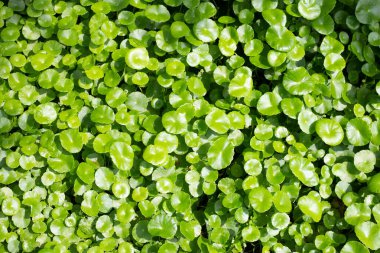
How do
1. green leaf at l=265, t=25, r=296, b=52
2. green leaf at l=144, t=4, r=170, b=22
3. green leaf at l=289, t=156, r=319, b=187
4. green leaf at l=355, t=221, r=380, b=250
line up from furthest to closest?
green leaf at l=144, t=4, r=170, b=22, green leaf at l=265, t=25, r=296, b=52, green leaf at l=289, t=156, r=319, b=187, green leaf at l=355, t=221, r=380, b=250

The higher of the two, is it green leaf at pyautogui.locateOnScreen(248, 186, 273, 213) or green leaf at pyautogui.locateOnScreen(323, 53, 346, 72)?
green leaf at pyautogui.locateOnScreen(323, 53, 346, 72)

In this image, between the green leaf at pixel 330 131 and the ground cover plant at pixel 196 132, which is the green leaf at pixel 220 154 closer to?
the ground cover plant at pixel 196 132

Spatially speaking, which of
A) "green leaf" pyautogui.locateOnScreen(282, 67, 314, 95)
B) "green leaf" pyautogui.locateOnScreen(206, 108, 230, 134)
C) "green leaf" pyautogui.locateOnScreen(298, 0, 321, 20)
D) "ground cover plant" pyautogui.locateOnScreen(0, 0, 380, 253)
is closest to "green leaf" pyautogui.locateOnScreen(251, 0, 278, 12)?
"ground cover plant" pyautogui.locateOnScreen(0, 0, 380, 253)

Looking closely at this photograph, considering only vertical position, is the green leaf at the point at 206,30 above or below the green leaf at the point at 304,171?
above

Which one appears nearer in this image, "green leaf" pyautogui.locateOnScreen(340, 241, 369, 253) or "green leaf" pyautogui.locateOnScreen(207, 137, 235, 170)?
"green leaf" pyautogui.locateOnScreen(340, 241, 369, 253)

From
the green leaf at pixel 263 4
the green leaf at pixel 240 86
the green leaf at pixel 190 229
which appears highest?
the green leaf at pixel 263 4

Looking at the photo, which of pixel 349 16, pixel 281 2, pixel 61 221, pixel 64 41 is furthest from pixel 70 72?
pixel 349 16

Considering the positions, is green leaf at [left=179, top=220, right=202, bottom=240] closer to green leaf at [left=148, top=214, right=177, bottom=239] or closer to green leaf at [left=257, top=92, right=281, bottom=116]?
green leaf at [left=148, top=214, right=177, bottom=239]

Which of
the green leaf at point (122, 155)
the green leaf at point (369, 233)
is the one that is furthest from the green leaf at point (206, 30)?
the green leaf at point (369, 233)

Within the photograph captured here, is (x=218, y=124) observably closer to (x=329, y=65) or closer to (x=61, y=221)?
(x=329, y=65)
